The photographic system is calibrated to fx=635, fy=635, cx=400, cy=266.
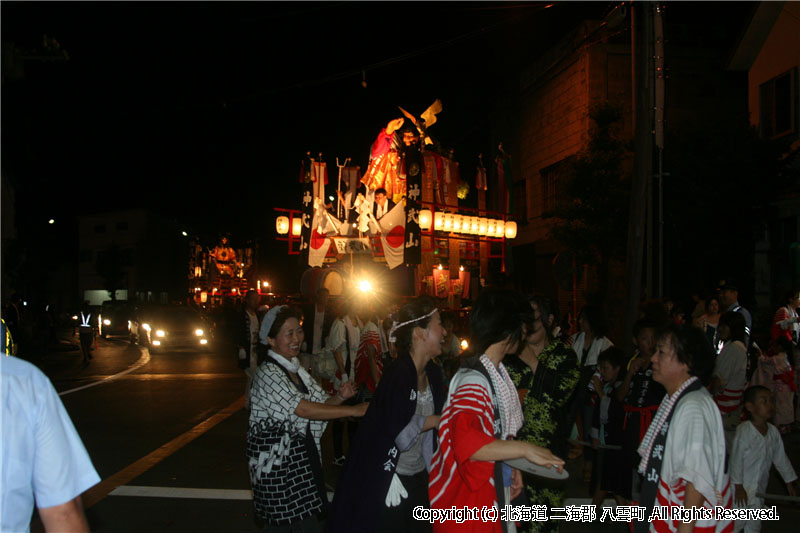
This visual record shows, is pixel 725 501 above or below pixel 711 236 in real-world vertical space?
below

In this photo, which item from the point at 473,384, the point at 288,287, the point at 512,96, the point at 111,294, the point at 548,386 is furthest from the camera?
the point at 111,294

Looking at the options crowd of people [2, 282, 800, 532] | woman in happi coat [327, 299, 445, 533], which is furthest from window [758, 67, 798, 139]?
woman in happi coat [327, 299, 445, 533]

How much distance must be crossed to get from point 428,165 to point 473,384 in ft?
60.4

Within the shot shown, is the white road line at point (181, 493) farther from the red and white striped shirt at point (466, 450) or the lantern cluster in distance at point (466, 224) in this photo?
the lantern cluster in distance at point (466, 224)

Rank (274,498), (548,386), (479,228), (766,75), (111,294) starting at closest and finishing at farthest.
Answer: (274,498) < (548,386) < (766,75) < (479,228) < (111,294)

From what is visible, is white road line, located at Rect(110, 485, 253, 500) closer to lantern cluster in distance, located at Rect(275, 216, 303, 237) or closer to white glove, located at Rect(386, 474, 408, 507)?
white glove, located at Rect(386, 474, 408, 507)

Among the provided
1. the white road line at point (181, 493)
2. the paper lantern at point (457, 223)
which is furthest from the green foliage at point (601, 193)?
the white road line at point (181, 493)

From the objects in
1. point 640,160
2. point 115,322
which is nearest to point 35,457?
point 640,160

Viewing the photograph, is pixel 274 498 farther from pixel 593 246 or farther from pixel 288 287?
pixel 288 287

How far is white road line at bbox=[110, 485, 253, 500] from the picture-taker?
258 inches

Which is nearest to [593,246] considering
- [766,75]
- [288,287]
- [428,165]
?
[766,75]

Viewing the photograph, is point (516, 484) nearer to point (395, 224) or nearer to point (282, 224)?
point (395, 224)

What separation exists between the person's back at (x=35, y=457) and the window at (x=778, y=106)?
16.2 metres

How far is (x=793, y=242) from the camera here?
14273mm
